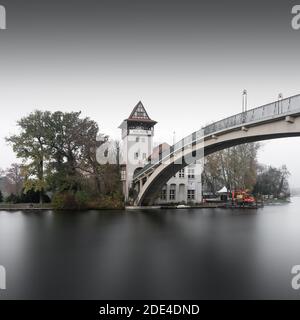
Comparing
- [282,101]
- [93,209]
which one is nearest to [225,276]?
[282,101]

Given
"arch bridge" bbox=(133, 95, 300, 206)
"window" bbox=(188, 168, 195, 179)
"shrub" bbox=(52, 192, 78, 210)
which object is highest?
"arch bridge" bbox=(133, 95, 300, 206)

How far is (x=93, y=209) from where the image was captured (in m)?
28.7

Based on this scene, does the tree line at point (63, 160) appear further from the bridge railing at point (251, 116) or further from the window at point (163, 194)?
the bridge railing at point (251, 116)

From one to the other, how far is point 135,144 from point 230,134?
57.6ft

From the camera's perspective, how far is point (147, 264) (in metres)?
8.67

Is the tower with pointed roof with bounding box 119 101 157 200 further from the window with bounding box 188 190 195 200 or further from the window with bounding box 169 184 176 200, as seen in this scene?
the window with bounding box 188 190 195 200

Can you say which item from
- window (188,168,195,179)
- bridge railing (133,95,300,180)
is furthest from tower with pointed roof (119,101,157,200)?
bridge railing (133,95,300,180)

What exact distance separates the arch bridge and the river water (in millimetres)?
5024

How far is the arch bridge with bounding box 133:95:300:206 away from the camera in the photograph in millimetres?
11789

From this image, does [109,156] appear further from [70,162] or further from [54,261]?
[54,261]

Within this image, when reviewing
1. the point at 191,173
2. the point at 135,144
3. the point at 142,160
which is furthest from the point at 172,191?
the point at 135,144

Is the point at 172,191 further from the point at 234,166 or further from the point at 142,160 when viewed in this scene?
the point at 234,166

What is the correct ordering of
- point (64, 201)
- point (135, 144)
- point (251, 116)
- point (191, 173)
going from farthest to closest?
point (191, 173) → point (135, 144) → point (64, 201) → point (251, 116)

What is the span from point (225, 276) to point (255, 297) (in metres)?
1.40
